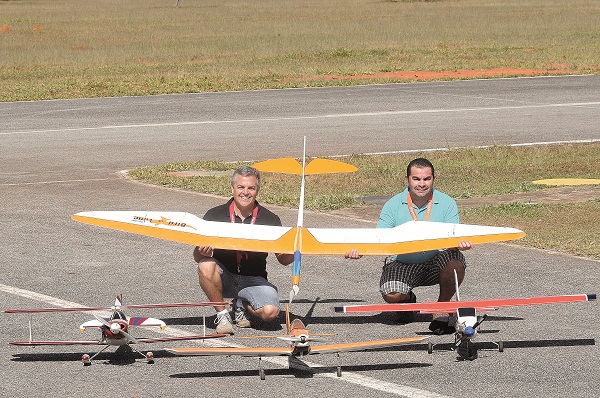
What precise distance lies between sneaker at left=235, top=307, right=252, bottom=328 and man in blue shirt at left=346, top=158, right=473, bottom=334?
4.27 feet

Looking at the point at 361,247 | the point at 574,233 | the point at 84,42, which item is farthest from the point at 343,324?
the point at 84,42

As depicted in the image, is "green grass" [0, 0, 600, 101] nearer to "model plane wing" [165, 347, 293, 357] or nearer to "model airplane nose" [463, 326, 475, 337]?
"model plane wing" [165, 347, 293, 357]

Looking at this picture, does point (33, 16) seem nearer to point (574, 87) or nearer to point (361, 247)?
point (574, 87)

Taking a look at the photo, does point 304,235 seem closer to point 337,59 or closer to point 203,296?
point 203,296

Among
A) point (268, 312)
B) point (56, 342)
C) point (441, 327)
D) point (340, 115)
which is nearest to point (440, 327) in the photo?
point (441, 327)

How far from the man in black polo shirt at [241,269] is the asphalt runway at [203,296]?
0.24 m

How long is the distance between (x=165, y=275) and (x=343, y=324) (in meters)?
2.99

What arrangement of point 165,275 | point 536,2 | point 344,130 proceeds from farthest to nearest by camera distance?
point 536,2
point 344,130
point 165,275

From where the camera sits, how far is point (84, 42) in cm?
6650

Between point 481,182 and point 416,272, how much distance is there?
31.0 ft

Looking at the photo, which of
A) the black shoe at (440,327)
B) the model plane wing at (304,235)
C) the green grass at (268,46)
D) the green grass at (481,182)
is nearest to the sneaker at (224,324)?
the model plane wing at (304,235)

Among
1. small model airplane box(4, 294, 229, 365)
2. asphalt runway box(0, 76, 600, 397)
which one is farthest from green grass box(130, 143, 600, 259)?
small model airplane box(4, 294, 229, 365)

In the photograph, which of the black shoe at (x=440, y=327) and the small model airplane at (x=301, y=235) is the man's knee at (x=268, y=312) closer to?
the small model airplane at (x=301, y=235)

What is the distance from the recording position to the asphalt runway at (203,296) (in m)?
8.99
